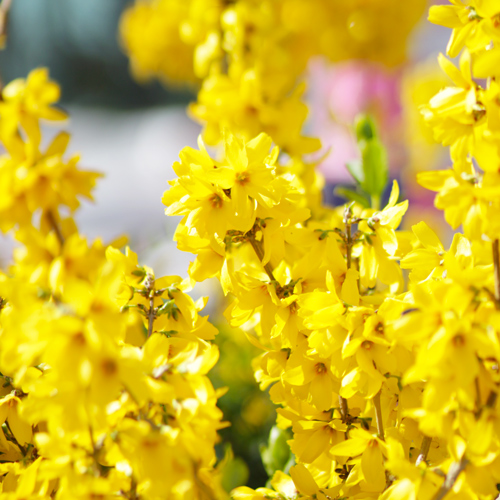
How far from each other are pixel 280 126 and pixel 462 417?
577 millimetres

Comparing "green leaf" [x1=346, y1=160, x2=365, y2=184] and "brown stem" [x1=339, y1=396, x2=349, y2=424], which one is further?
"green leaf" [x1=346, y1=160, x2=365, y2=184]

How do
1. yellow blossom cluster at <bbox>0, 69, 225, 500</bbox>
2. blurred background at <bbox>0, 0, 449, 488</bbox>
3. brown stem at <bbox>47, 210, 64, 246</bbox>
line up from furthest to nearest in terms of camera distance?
blurred background at <bbox>0, 0, 449, 488</bbox>
brown stem at <bbox>47, 210, 64, 246</bbox>
yellow blossom cluster at <bbox>0, 69, 225, 500</bbox>

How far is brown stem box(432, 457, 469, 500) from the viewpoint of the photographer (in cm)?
40

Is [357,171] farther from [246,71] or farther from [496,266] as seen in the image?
[496,266]

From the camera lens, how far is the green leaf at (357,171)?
0.80m

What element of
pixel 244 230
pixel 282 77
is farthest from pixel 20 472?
pixel 282 77

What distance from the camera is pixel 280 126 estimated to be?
2.85 feet

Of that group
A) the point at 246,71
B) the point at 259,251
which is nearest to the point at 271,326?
the point at 259,251

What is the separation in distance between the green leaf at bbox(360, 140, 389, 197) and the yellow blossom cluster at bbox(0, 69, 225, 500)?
1.13ft

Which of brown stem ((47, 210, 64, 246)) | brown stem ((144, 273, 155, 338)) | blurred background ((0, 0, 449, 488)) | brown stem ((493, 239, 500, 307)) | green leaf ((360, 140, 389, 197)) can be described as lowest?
blurred background ((0, 0, 449, 488))

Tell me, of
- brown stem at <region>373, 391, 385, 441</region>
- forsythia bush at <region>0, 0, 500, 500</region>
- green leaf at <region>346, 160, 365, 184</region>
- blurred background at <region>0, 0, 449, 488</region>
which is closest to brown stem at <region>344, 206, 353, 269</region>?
forsythia bush at <region>0, 0, 500, 500</region>

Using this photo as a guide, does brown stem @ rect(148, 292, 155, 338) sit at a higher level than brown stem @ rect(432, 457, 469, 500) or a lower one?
higher

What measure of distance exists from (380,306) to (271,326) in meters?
0.13

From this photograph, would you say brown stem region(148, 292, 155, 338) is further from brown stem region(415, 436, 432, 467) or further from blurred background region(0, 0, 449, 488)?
blurred background region(0, 0, 449, 488)
